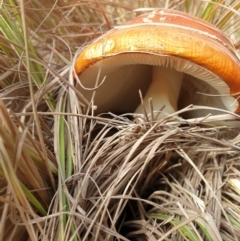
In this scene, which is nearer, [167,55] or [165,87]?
[167,55]

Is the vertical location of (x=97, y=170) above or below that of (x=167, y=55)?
below

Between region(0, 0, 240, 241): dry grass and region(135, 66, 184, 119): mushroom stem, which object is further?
region(135, 66, 184, 119): mushroom stem

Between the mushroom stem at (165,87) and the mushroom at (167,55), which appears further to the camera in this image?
the mushroom stem at (165,87)

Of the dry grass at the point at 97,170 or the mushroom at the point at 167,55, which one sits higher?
the mushroom at the point at 167,55

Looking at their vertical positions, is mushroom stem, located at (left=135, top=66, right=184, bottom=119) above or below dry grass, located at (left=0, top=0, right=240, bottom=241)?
above

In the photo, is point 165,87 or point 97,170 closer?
point 97,170
